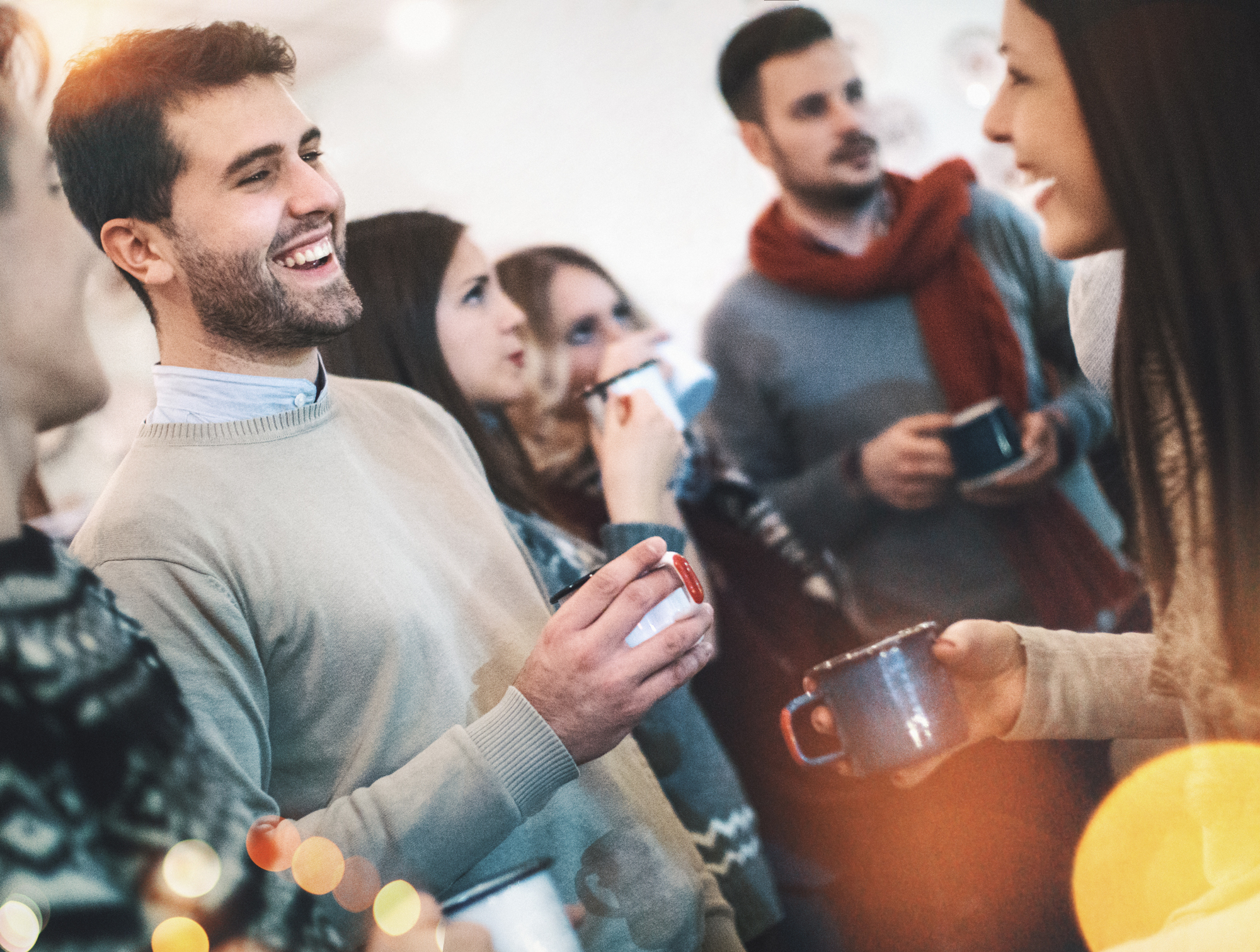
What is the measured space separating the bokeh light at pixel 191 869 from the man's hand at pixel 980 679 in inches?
A: 19.8

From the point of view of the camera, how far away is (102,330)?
2.46ft

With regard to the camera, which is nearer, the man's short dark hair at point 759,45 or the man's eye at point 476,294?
the man's eye at point 476,294

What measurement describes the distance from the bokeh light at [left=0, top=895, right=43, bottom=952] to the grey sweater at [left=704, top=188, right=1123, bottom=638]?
1.17 meters

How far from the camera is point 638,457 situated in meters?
1.08

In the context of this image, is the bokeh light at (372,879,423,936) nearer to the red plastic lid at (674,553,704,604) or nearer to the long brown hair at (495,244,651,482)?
the red plastic lid at (674,553,704,604)

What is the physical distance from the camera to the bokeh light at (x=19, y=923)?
48 centimetres

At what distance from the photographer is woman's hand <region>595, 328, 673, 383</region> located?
54.1 inches

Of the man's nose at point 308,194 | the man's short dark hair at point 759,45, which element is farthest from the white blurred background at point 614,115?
the man's nose at point 308,194

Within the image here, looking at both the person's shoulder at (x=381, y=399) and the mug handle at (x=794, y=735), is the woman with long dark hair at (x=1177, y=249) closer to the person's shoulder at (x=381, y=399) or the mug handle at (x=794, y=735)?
the mug handle at (x=794, y=735)

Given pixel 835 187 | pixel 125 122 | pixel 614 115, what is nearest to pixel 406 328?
pixel 125 122

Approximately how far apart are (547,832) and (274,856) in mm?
245

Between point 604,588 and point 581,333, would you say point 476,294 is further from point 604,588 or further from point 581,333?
point 604,588

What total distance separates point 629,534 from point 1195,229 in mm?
575

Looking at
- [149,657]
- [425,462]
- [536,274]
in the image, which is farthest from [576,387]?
[149,657]
